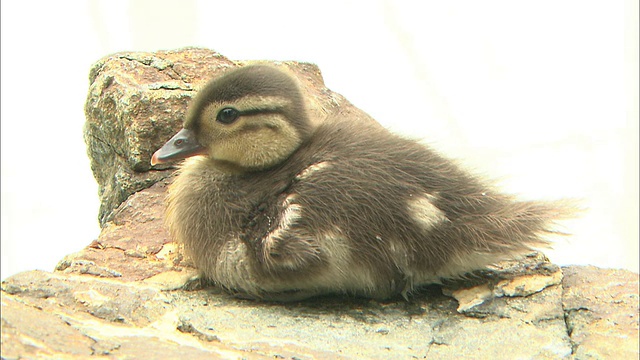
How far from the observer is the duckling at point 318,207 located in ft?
5.06

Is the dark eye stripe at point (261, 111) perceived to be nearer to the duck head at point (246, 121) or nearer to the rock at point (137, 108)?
the duck head at point (246, 121)

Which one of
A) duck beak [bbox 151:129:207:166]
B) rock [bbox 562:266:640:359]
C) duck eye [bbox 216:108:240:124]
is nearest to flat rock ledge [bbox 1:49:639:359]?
rock [bbox 562:266:640:359]

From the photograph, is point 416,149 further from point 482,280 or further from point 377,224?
point 482,280

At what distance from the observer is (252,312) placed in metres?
1.51

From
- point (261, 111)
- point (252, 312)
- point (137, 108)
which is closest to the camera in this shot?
point (252, 312)

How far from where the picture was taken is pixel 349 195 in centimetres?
155

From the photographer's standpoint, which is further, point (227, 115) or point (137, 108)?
point (137, 108)

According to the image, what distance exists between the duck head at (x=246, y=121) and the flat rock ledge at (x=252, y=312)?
10.9 inches

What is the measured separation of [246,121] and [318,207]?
0.27 m

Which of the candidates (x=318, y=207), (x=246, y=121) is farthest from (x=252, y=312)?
(x=246, y=121)

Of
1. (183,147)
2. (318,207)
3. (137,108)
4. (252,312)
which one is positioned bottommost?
(252,312)

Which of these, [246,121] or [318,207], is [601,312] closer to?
[318,207]

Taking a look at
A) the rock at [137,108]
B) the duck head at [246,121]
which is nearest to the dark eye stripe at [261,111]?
the duck head at [246,121]

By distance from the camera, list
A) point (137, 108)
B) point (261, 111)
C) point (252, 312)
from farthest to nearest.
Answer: point (137, 108)
point (261, 111)
point (252, 312)
